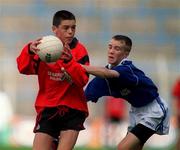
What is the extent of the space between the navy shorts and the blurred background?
10978 millimetres

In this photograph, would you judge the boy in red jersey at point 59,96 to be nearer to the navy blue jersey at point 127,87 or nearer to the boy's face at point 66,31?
the boy's face at point 66,31

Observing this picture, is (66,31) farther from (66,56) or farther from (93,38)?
(93,38)

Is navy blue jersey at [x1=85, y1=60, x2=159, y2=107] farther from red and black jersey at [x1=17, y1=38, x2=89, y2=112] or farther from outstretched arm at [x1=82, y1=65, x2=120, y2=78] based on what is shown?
red and black jersey at [x1=17, y1=38, x2=89, y2=112]

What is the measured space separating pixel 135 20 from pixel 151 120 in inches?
609

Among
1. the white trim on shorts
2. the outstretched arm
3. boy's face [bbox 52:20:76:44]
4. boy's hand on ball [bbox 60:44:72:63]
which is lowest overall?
the white trim on shorts

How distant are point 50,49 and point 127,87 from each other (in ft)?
4.61

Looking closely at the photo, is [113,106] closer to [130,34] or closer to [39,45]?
[130,34]

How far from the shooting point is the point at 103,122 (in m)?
19.6

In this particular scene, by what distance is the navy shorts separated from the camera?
755 cm

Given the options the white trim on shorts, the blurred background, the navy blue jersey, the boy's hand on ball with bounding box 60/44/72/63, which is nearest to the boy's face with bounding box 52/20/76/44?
the boy's hand on ball with bounding box 60/44/72/63

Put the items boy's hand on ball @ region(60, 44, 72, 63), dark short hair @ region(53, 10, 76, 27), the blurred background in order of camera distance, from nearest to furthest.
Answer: boy's hand on ball @ region(60, 44, 72, 63) → dark short hair @ region(53, 10, 76, 27) → the blurred background

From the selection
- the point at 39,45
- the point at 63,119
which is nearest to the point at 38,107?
the point at 63,119

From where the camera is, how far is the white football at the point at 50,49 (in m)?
7.08

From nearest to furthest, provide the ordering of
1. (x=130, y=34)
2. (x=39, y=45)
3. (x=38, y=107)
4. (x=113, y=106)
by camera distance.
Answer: (x=39, y=45) < (x=38, y=107) < (x=113, y=106) < (x=130, y=34)
